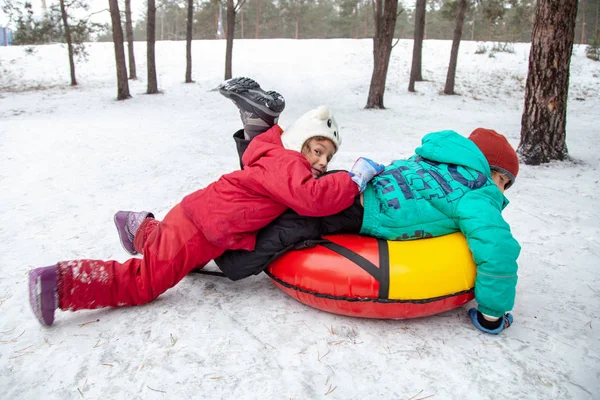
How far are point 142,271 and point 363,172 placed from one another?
144cm

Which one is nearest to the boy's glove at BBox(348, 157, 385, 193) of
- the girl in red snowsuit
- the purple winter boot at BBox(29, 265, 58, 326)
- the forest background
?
the girl in red snowsuit

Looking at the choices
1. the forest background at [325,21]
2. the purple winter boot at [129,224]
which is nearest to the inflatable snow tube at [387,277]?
the purple winter boot at [129,224]

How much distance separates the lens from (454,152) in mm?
2580

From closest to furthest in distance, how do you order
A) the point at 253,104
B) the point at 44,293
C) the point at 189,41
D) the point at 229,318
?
the point at 44,293 < the point at 229,318 < the point at 253,104 < the point at 189,41

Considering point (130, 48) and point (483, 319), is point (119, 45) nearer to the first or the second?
point (130, 48)

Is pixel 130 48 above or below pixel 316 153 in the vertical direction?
above

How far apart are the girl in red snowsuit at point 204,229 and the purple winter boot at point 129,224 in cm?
56

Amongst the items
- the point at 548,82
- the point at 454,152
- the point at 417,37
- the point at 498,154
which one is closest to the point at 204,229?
the point at 454,152

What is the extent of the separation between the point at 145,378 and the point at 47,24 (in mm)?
16960

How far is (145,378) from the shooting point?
6.35 feet

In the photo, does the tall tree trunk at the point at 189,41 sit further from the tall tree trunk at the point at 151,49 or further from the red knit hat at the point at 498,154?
the red knit hat at the point at 498,154

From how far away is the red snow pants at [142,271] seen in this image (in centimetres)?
230

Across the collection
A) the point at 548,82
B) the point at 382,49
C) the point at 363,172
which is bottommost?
the point at 363,172

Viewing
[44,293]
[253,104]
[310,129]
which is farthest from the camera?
[253,104]
